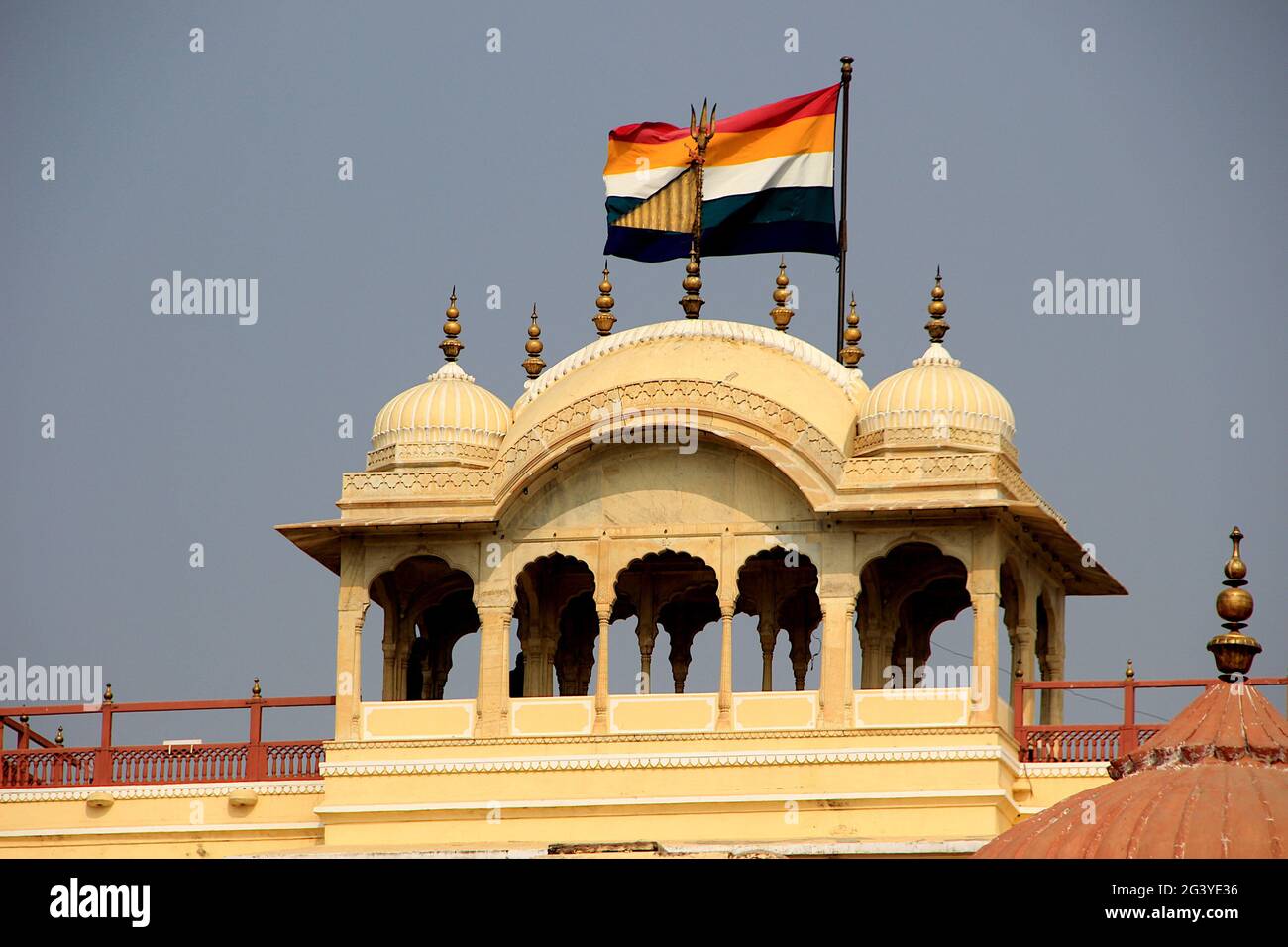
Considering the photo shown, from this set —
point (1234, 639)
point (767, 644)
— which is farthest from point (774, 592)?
point (1234, 639)

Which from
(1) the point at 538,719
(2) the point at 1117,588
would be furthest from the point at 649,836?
(2) the point at 1117,588

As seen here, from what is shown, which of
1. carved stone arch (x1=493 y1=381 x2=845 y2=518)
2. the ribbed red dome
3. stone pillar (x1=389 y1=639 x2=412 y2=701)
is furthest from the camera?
stone pillar (x1=389 y1=639 x2=412 y2=701)

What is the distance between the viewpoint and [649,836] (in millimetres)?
31906

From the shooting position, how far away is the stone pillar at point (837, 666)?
1261 inches

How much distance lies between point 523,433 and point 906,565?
15.4 ft

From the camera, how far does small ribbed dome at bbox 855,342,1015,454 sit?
107 feet

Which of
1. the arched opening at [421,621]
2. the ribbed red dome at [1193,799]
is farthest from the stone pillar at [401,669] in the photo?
the ribbed red dome at [1193,799]

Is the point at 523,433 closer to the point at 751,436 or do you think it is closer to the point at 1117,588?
the point at 751,436

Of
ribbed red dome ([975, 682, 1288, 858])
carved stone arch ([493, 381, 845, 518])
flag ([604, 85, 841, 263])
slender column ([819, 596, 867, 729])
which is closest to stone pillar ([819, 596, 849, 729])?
slender column ([819, 596, 867, 729])

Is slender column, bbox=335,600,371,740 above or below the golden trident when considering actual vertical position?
below

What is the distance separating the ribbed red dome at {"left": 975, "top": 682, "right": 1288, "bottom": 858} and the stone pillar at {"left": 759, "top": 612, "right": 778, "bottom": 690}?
13.2 metres

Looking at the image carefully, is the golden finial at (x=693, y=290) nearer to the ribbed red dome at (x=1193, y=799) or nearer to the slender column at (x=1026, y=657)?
the slender column at (x=1026, y=657)

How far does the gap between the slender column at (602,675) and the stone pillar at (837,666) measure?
2.29 metres

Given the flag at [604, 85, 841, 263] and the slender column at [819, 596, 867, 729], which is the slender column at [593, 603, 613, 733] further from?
the flag at [604, 85, 841, 263]
